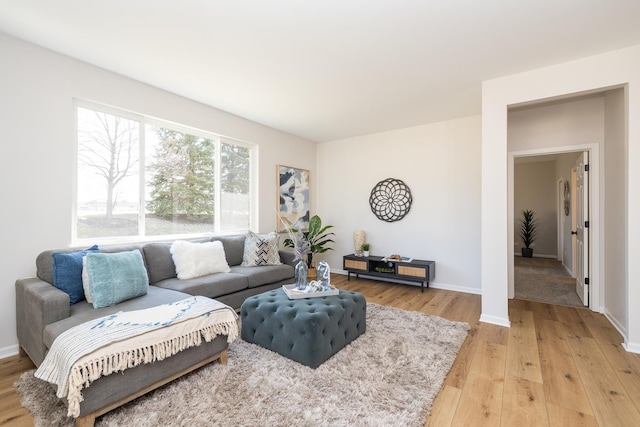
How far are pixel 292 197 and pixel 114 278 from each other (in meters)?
3.27

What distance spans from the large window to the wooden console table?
200 centimetres

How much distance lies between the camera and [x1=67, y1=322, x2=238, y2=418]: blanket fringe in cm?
143

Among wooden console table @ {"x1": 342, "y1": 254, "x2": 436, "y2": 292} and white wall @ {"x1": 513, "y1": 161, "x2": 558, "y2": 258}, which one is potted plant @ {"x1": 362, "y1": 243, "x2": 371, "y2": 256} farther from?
white wall @ {"x1": 513, "y1": 161, "x2": 558, "y2": 258}

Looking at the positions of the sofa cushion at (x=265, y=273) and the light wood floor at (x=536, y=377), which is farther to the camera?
the sofa cushion at (x=265, y=273)

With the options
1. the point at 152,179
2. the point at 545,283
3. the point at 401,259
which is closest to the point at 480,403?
the point at 401,259

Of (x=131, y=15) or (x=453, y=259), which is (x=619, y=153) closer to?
(x=453, y=259)

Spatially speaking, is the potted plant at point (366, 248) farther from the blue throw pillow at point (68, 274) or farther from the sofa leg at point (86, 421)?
the sofa leg at point (86, 421)

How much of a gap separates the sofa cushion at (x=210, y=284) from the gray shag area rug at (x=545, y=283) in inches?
153

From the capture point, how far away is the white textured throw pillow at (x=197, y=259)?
10.2 ft

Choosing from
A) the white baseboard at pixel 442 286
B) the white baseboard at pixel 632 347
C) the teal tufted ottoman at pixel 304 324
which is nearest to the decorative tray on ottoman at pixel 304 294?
the teal tufted ottoman at pixel 304 324

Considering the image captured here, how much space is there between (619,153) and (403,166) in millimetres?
2577

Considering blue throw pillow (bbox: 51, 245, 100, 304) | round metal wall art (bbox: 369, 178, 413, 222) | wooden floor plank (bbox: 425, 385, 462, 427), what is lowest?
wooden floor plank (bbox: 425, 385, 462, 427)

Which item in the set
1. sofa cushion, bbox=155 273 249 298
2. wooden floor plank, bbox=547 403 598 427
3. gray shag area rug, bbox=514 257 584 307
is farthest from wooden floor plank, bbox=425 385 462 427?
gray shag area rug, bbox=514 257 584 307

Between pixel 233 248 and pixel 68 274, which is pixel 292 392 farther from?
pixel 233 248
